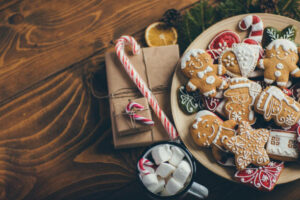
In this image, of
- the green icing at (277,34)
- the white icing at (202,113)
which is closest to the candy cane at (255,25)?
the green icing at (277,34)

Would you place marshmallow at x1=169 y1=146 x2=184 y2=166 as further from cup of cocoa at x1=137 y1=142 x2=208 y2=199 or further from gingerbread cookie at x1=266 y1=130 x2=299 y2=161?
gingerbread cookie at x1=266 y1=130 x2=299 y2=161

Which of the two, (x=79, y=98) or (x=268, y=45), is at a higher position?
(x=268, y=45)

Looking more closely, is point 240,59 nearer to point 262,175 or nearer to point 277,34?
point 277,34

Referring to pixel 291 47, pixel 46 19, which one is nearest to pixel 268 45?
pixel 291 47

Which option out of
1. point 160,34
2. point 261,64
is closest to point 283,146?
point 261,64

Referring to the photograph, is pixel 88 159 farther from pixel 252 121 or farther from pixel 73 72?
pixel 252 121

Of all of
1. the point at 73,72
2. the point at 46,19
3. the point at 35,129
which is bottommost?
the point at 35,129

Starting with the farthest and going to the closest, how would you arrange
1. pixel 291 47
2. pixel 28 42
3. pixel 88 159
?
1. pixel 28 42
2. pixel 88 159
3. pixel 291 47
